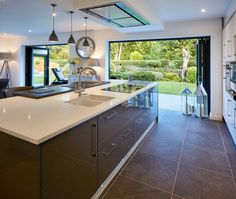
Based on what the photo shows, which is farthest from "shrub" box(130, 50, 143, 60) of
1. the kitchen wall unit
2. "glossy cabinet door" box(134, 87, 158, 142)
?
the kitchen wall unit

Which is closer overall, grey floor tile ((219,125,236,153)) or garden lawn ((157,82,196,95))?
grey floor tile ((219,125,236,153))

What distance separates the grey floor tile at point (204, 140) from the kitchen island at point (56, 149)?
172 cm

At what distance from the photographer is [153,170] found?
2.39 m

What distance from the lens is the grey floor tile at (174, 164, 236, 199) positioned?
1918mm

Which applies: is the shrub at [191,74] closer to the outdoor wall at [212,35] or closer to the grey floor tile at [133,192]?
the outdoor wall at [212,35]

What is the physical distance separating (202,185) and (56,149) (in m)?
1.66

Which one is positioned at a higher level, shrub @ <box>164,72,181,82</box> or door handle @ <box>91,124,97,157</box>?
shrub @ <box>164,72,181,82</box>

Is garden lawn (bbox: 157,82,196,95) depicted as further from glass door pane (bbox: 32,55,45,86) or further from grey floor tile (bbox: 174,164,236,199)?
glass door pane (bbox: 32,55,45,86)

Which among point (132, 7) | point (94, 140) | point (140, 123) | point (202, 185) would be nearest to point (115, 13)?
point (132, 7)

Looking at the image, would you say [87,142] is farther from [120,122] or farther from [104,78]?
[104,78]

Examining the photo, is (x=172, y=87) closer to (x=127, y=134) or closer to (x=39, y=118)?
(x=127, y=134)

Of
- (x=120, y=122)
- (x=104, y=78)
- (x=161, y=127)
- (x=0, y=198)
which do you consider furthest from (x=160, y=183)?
(x=104, y=78)

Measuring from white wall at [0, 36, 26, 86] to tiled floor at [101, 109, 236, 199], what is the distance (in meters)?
6.88

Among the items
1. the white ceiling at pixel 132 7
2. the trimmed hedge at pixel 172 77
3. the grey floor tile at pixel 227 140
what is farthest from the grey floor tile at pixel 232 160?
the trimmed hedge at pixel 172 77
